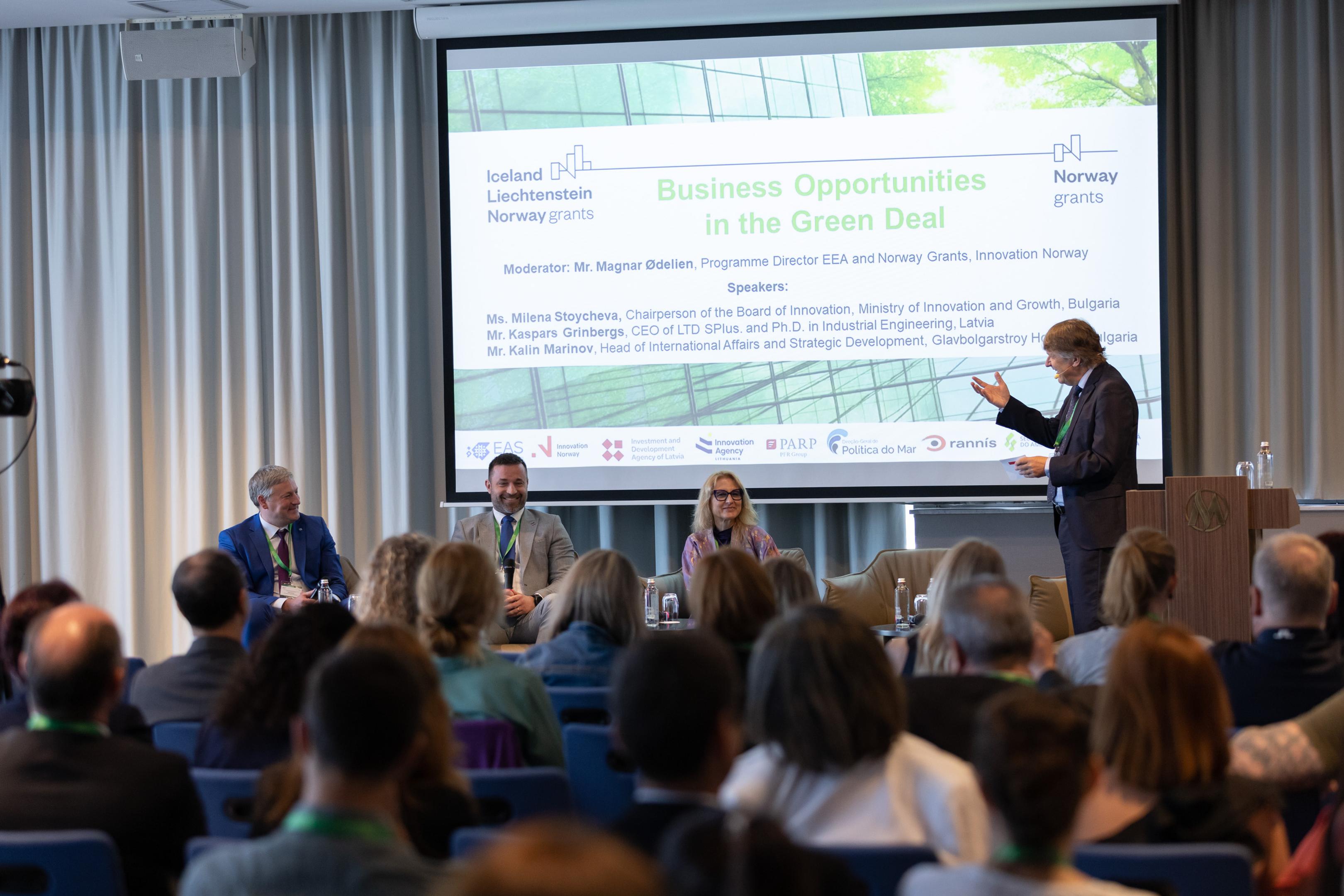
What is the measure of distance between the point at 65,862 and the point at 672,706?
91cm

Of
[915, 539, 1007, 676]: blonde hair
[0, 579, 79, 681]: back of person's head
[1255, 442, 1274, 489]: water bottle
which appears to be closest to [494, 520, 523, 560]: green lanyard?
[915, 539, 1007, 676]: blonde hair

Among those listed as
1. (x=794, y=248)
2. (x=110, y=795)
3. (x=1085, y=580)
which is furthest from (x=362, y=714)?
(x=794, y=248)

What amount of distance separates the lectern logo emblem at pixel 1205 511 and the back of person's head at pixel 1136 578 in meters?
1.79

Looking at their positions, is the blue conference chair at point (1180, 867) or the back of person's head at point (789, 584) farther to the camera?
the back of person's head at point (789, 584)

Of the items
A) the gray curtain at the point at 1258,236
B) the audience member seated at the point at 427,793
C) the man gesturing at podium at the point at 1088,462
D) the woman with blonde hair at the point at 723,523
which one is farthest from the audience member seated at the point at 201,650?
the gray curtain at the point at 1258,236

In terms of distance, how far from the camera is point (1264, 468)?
551cm

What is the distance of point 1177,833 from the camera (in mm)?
1796

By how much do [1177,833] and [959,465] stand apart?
13.8ft

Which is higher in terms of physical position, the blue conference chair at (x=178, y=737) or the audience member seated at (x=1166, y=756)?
the audience member seated at (x=1166, y=756)

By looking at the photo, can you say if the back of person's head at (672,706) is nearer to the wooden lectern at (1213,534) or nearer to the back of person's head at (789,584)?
the back of person's head at (789,584)

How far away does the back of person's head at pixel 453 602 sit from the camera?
2.69m

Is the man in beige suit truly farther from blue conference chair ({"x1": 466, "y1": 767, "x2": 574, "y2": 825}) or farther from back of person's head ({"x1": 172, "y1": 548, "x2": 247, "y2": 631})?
blue conference chair ({"x1": 466, "y1": 767, "x2": 574, "y2": 825})

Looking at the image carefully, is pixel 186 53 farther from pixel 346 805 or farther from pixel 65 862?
pixel 346 805

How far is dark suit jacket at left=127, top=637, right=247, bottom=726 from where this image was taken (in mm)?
2660
